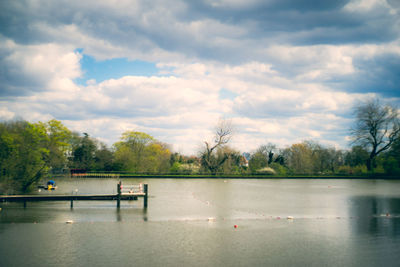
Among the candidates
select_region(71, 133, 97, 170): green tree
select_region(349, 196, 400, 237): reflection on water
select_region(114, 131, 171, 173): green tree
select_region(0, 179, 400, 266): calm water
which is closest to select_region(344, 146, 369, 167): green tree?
select_region(114, 131, 171, 173): green tree

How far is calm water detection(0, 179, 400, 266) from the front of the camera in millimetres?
9688

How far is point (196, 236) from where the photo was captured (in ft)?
41.3

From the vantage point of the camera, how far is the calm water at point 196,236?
969 centimetres

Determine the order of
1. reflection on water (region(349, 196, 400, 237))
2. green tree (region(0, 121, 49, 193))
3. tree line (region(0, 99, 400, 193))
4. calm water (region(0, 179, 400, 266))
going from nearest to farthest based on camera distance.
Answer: calm water (region(0, 179, 400, 266)) → reflection on water (region(349, 196, 400, 237)) → green tree (region(0, 121, 49, 193)) → tree line (region(0, 99, 400, 193))

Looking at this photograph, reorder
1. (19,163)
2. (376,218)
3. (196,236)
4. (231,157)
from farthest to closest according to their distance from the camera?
1. (231,157)
2. (19,163)
3. (376,218)
4. (196,236)

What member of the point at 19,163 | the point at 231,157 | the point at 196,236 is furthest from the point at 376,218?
the point at 231,157

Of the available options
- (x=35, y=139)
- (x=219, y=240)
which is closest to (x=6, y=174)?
(x=35, y=139)

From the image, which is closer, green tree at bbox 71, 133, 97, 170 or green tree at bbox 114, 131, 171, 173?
green tree at bbox 114, 131, 171, 173

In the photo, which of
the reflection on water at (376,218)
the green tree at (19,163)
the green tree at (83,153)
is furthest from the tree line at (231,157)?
the reflection on water at (376,218)

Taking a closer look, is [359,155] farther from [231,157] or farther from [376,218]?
[376,218]

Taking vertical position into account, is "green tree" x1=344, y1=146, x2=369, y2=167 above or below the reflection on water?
above

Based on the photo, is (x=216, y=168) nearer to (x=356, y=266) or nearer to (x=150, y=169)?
(x=150, y=169)

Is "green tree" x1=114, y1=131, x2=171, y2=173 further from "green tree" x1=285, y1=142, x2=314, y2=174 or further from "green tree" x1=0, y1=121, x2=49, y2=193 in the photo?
"green tree" x1=0, y1=121, x2=49, y2=193

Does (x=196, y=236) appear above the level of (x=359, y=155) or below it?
below
